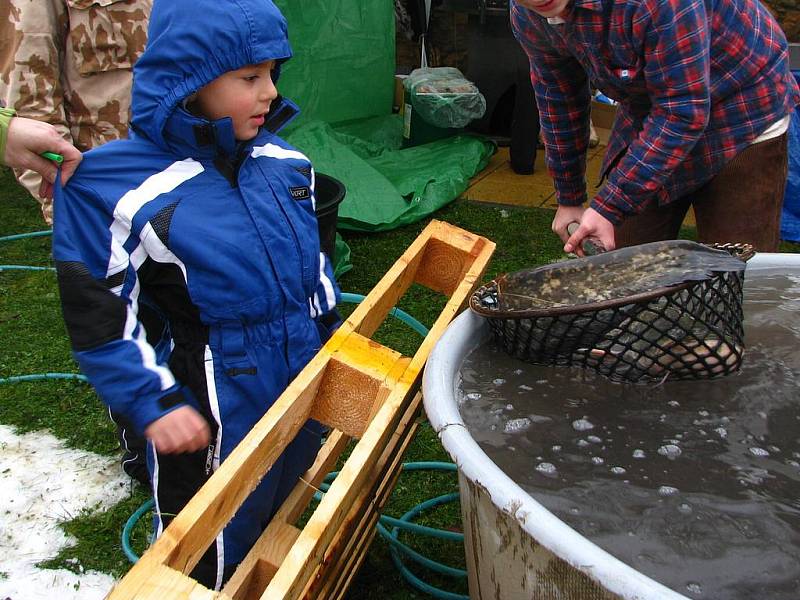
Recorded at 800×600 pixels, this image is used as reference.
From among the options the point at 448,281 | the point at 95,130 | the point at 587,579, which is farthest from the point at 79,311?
the point at 95,130

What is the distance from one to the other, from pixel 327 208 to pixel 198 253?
63.4 inches

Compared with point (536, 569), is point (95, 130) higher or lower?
lower

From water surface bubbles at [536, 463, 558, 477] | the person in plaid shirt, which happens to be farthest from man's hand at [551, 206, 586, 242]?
water surface bubbles at [536, 463, 558, 477]

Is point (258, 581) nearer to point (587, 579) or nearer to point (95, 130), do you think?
point (587, 579)

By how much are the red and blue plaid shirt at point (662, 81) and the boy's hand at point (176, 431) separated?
3.99 feet

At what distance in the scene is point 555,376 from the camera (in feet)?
4.52

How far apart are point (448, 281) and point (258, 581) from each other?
90 centimetres

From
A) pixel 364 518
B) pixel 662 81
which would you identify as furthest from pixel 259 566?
pixel 662 81

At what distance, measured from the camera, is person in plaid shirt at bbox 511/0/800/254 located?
173 centimetres

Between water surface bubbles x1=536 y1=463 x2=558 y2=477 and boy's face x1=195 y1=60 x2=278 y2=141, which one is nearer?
water surface bubbles x1=536 y1=463 x2=558 y2=477

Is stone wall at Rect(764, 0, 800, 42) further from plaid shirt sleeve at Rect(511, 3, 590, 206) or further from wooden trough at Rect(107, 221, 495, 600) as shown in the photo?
wooden trough at Rect(107, 221, 495, 600)

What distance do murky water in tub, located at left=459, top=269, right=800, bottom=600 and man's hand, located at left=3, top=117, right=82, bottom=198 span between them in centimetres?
95

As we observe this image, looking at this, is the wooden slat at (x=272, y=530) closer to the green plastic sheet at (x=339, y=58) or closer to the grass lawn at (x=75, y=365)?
the grass lawn at (x=75, y=365)

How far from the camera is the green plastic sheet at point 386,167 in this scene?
4.58 m
